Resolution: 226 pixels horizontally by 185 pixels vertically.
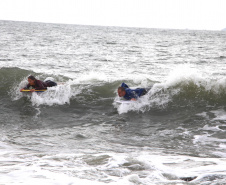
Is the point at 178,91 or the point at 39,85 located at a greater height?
the point at 39,85

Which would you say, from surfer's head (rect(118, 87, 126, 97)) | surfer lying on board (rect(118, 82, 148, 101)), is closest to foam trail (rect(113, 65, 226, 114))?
surfer lying on board (rect(118, 82, 148, 101))

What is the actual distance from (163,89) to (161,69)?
804cm

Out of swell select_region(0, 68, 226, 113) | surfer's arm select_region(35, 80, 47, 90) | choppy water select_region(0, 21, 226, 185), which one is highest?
surfer's arm select_region(35, 80, 47, 90)

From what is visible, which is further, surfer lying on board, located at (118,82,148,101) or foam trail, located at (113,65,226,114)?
foam trail, located at (113,65,226,114)

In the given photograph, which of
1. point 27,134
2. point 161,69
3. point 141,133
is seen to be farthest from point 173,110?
point 161,69

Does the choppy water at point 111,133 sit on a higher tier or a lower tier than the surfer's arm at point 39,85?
lower

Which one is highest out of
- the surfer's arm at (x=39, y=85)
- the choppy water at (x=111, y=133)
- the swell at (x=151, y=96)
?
the surfer's arm at (x=39, y=85)

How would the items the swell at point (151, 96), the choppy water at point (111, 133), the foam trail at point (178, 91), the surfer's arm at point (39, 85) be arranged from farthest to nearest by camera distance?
the surfer's arm at point (39, 85), the swell at point (151, 96), the foam trail at point (178, 91), the choppy water at point (111, 133)

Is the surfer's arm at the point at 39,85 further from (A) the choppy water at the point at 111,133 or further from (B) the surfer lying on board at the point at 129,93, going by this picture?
(B) the surfer lying on board at the point at 129,93

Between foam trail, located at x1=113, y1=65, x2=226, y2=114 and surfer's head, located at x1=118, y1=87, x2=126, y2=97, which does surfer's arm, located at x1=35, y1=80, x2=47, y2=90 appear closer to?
foam trail, located at x1=113, y1=65, x2=226, y2=114

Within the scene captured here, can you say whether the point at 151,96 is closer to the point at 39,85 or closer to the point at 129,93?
the point at 129,93

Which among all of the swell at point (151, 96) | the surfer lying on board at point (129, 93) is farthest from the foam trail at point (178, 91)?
the surfer lying on board at point (129, 93)

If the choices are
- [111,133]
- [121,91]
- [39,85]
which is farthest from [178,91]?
[39,85]

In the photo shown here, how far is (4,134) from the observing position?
23.9ft
